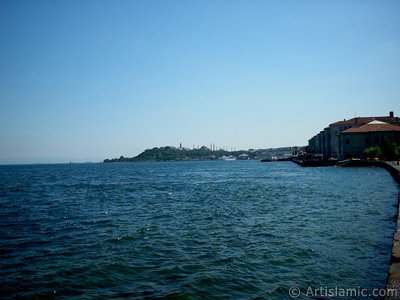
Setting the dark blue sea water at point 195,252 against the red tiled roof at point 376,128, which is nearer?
the dark blue sea water at point 195,252

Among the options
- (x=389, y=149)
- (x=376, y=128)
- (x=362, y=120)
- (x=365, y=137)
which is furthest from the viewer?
(x=362, y=120)

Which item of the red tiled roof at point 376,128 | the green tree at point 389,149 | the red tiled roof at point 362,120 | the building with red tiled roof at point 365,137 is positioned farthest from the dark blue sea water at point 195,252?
the red tiled roof at point 362,120

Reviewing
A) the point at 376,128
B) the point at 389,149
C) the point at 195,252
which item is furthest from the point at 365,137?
the point at 195,252

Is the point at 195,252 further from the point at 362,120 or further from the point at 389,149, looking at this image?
the point at 362,120

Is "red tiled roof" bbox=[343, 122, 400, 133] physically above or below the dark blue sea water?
above

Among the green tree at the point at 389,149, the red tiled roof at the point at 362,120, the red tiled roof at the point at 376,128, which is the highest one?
the red tiled roof at the point at 362,120

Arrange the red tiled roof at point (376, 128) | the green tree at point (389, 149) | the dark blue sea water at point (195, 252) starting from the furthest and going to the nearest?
the red tiled roof at point (376, 128), the green tree at point (389, 149), the dark blue sea water at point (195, 252)

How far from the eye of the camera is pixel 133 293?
875 cm

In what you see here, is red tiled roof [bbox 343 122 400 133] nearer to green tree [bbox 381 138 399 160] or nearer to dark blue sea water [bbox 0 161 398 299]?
green tree [bbox 381 138 399 160]

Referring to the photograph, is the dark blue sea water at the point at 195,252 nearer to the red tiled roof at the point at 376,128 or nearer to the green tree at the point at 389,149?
the green tree at the point at 389,149

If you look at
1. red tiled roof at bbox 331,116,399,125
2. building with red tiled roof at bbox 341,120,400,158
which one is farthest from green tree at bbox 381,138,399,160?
red tiled roof at bbox 331,116,399,125

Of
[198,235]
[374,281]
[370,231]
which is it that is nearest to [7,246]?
[198,235]

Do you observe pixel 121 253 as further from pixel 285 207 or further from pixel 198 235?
pixel 285 207

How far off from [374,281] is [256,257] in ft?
12.4
